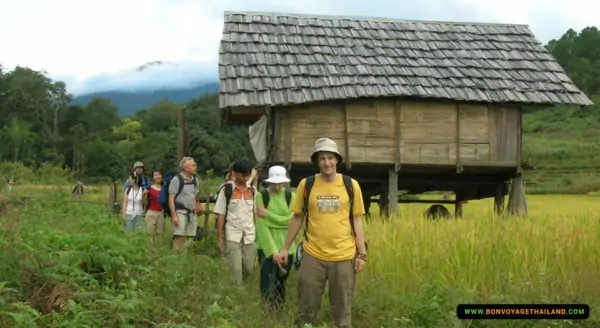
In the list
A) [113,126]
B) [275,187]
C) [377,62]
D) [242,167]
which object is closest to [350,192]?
[275,187]

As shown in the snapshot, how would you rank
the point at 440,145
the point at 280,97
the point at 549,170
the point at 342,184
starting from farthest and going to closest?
the point at 549,170 → the point at 440,145 → the point at 280,97 → the point at 342,184

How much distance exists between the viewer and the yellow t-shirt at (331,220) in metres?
5.29

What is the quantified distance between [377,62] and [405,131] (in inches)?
60.6

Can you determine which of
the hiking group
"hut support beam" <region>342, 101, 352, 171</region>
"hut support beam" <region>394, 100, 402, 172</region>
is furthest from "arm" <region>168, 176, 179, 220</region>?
"hut support beam" <region>394, 100, 402, 172</region>

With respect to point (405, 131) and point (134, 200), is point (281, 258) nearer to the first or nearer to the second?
point (134, 200)

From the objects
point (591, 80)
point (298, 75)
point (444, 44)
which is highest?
point (591, 80)

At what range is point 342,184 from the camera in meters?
5.36

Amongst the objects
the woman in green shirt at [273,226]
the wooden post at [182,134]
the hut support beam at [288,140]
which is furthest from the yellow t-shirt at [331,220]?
the hut support beam at [288,140]

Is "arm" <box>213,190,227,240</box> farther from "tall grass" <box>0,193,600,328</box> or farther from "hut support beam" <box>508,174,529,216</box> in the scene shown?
"hut support beam" <box>508,174,529,216</box>

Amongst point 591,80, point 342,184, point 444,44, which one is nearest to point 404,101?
point 444,44

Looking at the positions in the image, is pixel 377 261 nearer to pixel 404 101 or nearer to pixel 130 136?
pixel 404 101

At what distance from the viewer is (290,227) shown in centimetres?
559

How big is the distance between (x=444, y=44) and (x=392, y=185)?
3456 mm

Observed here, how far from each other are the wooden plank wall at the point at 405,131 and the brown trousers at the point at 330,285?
811cm
